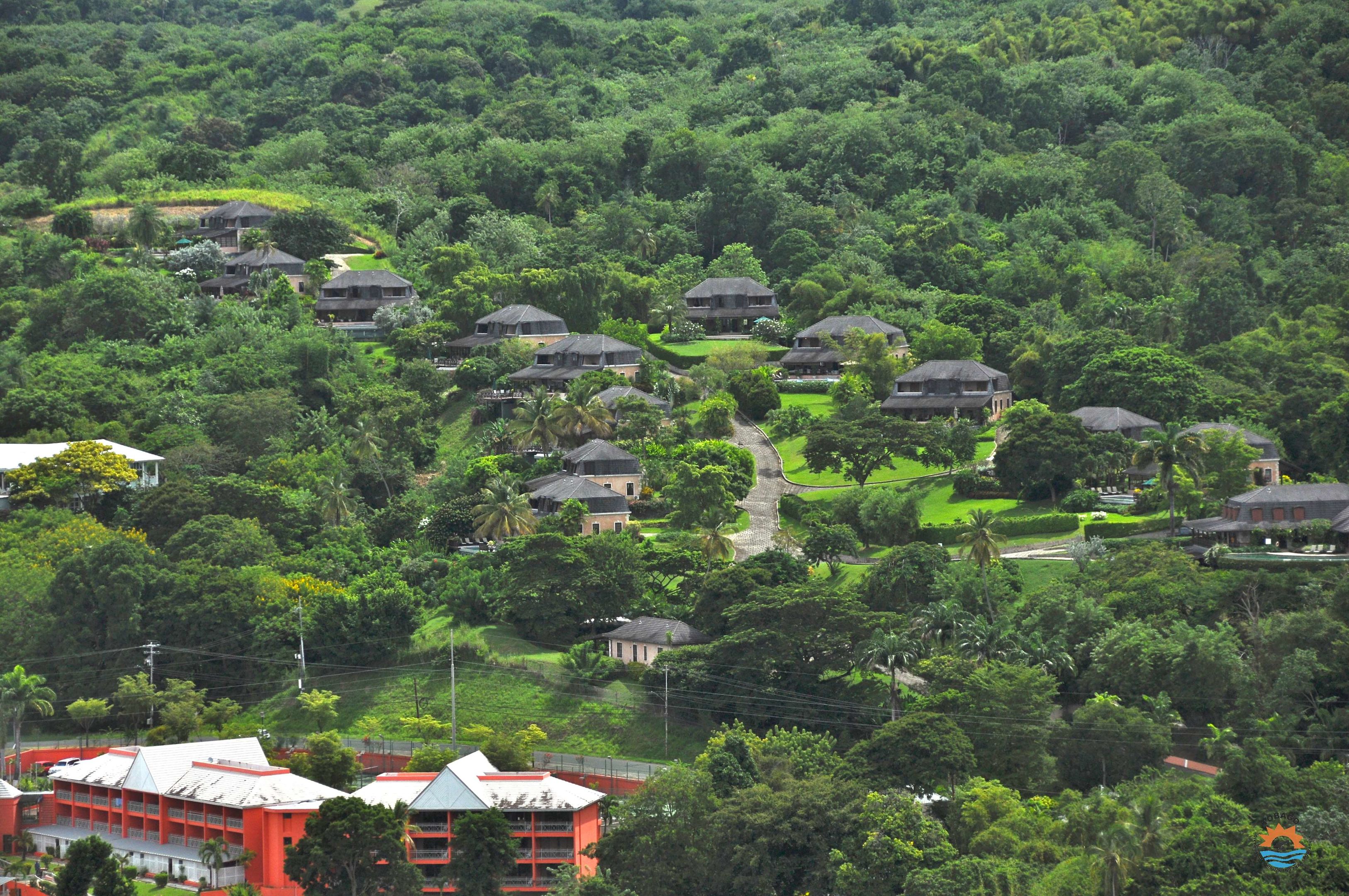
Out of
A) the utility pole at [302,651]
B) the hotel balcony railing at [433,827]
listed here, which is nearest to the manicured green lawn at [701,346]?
the utility pole at [302,651]

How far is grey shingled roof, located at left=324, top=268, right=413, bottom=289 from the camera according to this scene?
120 metres

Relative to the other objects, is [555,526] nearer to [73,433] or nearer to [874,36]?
[73,433]

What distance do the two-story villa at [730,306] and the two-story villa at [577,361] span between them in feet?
46.1

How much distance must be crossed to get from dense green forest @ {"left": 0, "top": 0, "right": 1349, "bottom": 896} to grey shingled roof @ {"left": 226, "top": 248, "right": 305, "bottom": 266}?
246cm

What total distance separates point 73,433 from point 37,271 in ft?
91.6

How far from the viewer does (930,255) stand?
128 metres

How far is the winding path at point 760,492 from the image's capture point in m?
86.7

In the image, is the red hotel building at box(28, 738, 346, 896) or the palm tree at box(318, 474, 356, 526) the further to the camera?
the palm tree at box(318, 474, 356, 526)

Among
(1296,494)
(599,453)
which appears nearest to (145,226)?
(599,453)

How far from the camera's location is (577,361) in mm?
105250

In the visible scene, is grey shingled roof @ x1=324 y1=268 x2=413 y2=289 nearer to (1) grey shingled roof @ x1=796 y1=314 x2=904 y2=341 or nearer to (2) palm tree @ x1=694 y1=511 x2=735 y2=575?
(1) grey shingled roof @ x1=796 y1=314 x2=904 y2=341

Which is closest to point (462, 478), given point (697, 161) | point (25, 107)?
point (697, 161)

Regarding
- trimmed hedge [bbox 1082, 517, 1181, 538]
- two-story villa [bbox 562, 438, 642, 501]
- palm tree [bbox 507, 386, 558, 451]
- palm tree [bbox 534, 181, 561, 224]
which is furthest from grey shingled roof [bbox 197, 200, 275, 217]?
trimmed hedge [bbox 1082, 517, 1181, 538]

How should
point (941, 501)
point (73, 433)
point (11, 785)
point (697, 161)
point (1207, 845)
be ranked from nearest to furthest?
point (1207, 845)
point (11, 785)
point (941, 501)
point (73, 433)
point (697, 161)
